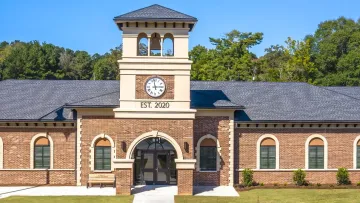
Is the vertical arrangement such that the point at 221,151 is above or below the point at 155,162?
above

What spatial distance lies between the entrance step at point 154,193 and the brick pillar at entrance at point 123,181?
54 cm

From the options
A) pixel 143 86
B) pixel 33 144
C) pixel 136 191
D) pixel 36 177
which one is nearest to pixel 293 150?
pixel 136 191

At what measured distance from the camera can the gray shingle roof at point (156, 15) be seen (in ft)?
85.6

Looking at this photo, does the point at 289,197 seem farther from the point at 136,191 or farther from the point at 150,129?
the point at 136,191

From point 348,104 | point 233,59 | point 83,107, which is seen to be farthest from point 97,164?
point 233,59

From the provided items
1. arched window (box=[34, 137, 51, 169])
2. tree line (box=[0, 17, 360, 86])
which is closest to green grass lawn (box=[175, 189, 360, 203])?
arched window (box=[34, 137, 51, 169])

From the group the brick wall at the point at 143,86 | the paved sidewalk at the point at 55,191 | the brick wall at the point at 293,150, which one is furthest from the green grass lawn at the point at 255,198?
the brick wall at the point at 143,86

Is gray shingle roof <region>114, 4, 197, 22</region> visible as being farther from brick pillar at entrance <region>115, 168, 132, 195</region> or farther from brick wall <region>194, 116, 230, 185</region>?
brick pillar at entrance <region>115, 168, 132, 195</region>

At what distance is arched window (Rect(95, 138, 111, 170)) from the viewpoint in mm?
28922

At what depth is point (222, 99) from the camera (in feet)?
98.1

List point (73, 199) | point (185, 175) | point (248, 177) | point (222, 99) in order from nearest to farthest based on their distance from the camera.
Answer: point (73, 199), point (185, 175), point (248, 177), point (222, 99)

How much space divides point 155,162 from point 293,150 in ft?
26.9

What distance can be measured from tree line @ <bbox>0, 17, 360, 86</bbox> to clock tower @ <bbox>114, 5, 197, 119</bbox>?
38415 mm

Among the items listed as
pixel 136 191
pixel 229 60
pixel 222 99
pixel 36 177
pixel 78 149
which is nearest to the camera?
pixel 136 191
